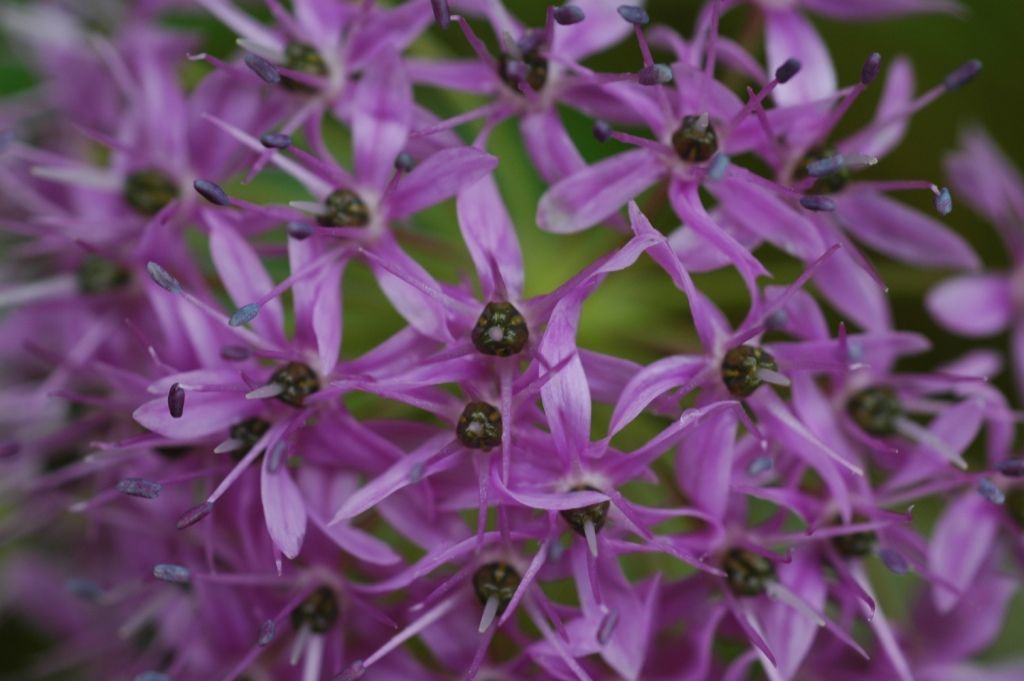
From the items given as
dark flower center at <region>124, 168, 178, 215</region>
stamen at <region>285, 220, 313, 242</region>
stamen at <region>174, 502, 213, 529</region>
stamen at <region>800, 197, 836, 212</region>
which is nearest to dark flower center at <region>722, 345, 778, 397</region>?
stamen at <region>800, 197, 836, 212</region>

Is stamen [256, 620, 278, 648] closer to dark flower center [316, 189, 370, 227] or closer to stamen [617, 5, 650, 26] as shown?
dark flower center [316, 189, 370, 227]

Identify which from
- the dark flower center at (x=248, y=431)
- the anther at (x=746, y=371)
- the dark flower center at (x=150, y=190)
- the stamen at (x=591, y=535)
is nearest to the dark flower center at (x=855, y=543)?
the anther at (x=746, y=371)

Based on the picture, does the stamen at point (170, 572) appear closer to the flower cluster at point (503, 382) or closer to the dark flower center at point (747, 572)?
the flower cluster at point (503, 382)

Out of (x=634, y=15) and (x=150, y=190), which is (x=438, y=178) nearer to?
(x=634, y=15)

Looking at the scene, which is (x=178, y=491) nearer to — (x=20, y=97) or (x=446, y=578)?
(x=446, y=578)

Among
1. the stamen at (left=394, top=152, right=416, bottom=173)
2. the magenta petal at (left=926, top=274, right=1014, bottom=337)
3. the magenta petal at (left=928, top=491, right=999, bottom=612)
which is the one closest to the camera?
the stamen at (left=394, top=152, right=416, bottom=173)

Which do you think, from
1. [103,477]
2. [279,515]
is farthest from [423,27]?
[103,477]
